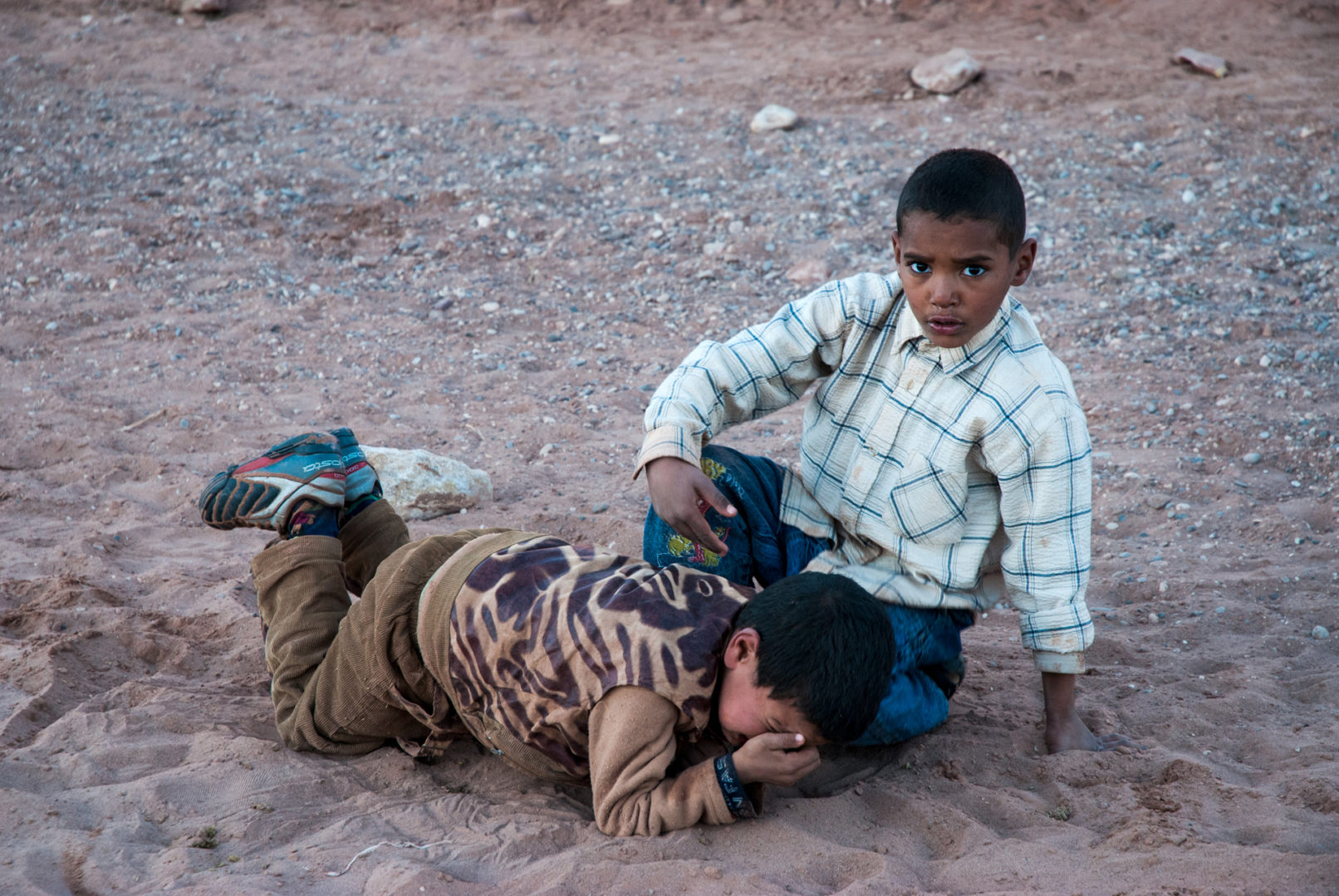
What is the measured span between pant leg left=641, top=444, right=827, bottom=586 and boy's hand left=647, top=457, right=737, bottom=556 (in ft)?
0.81

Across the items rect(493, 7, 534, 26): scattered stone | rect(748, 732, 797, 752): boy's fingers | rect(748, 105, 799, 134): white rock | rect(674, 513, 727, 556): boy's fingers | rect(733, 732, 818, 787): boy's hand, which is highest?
rect(493, 7, 534, 26): scattered stone

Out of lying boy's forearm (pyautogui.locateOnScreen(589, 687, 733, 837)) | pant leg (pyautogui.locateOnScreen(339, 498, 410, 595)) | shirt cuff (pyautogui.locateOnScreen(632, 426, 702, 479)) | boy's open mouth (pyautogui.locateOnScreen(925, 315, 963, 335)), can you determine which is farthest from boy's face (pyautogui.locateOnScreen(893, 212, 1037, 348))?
pant leg (pyautogui.locateOnScreen(339, 498, 410, 595))

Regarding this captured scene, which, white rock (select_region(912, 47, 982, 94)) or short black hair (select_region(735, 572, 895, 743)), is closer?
short black hair (select_region(735, 572, 895, 743))

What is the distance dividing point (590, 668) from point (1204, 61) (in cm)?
765

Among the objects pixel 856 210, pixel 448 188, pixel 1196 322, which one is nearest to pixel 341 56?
pixel 448 188

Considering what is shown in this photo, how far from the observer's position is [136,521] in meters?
3.38

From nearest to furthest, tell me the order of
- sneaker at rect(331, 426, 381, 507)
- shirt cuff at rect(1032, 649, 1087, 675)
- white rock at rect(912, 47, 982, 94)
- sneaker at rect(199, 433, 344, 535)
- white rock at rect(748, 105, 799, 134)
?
shirt cuff at rect(1032, 649, 1087, 675) < sneaker at rect(199, 433, 344, 535) < sneaker at rect(331, 426, 381, 507) < white rock at rect(748, 105, 799, 134) < white rock at rect(912, 47, 982, 94)

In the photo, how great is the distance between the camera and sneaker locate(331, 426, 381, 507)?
2.76 m

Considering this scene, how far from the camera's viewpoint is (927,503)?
7.79ft

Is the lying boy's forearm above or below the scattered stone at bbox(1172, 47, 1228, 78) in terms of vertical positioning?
below

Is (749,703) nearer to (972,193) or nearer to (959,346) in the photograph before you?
(959,346)

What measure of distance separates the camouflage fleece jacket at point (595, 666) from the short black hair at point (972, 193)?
0.88 m

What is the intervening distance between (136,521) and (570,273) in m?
2.89

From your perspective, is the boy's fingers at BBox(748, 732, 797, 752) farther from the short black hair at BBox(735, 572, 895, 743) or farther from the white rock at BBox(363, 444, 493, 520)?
the white rock at BBox(363, 444, 493, 520)
